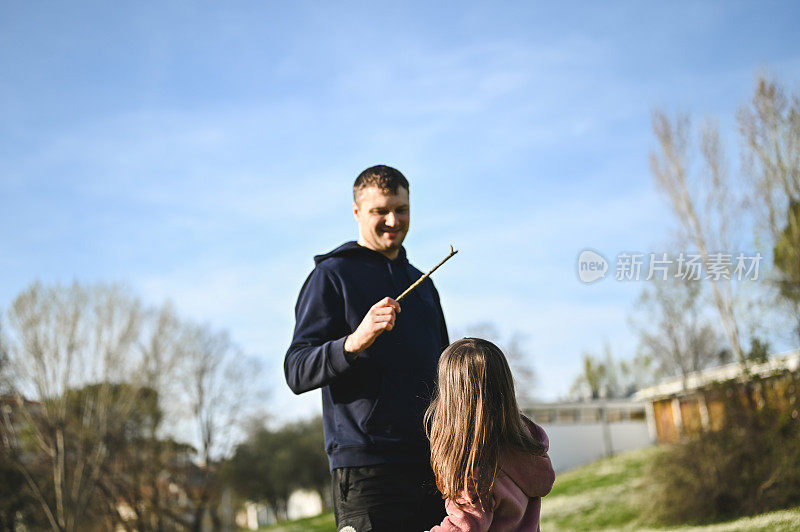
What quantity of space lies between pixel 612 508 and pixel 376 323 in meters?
14.6

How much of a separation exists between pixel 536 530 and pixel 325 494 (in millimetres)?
41934

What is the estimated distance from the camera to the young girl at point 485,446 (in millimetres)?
2322

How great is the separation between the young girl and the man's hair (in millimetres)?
750

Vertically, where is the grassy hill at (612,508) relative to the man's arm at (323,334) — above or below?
below

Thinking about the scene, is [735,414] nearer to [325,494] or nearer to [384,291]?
[384,291]

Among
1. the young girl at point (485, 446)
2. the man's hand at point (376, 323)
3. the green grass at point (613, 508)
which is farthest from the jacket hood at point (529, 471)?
the green grass at point (613, 508)

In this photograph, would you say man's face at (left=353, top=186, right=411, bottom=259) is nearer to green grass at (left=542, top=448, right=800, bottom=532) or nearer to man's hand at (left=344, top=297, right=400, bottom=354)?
man's hand at (left=344, top=297, right=400, bottom=354)

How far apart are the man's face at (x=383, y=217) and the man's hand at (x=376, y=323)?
1.83 feet

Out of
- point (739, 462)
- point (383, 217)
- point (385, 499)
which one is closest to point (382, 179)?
point (383, 217)

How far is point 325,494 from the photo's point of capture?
42.1m

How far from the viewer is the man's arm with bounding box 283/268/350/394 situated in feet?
8.31

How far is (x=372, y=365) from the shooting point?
2.68 m

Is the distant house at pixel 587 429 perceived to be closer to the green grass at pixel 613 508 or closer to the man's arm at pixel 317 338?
the green grass at pixel 613 508

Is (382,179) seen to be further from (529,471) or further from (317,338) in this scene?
(529,471)
